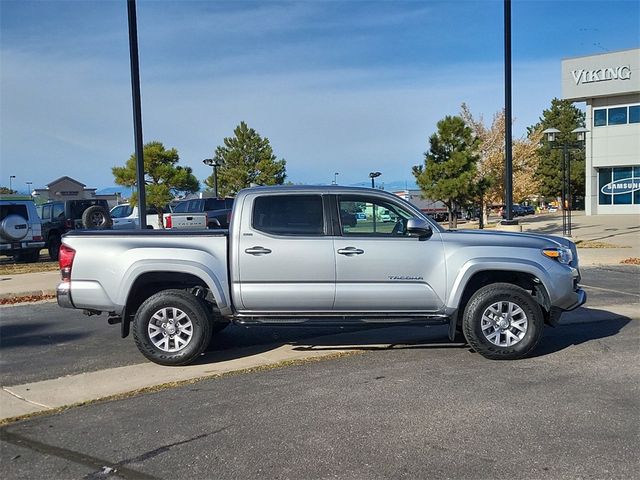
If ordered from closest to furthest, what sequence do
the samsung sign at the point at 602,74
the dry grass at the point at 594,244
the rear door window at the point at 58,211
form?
the dry grass at the point at 594,244, the rear door window at the point at 58,211, the samsung sign at the point at 602,74

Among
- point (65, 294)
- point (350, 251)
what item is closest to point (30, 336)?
point (65, 294)

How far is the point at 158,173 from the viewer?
33.6 meters

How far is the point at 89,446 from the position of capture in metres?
4.40

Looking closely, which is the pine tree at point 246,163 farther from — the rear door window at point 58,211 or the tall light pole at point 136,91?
the tall light pole at point 136,91

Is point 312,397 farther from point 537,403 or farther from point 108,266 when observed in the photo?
point 108,266

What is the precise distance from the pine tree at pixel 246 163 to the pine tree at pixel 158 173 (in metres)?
14.8

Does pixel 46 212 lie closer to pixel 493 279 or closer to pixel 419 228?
pixel 419 228

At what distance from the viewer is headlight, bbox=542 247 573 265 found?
6.58m

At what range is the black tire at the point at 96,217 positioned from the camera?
1295 centimetres

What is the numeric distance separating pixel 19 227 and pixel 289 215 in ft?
49.8

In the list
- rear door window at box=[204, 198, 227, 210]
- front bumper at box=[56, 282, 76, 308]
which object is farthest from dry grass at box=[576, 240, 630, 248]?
front bumper at box=[56, 282, 76, 308]

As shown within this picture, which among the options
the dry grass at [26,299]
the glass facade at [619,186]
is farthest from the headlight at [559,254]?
the glass facade at [619,186]

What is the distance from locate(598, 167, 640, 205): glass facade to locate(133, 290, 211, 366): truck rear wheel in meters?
41.1

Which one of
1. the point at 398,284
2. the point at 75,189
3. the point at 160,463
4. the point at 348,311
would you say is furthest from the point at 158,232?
the point at 75,189
